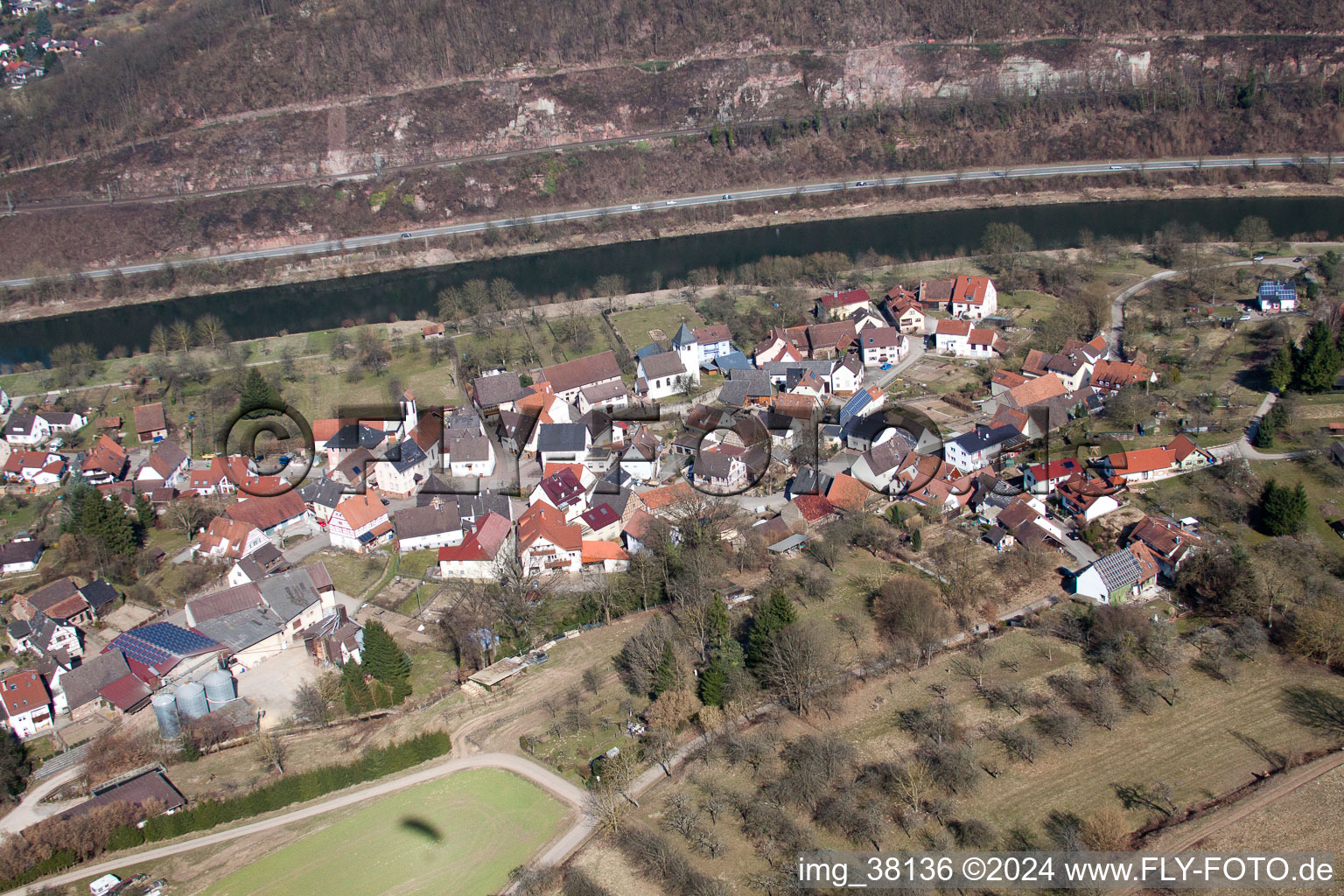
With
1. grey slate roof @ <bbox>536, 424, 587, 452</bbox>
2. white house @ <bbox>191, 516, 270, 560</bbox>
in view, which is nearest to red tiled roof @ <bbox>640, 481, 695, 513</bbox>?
grey slate roof @ <bbox>536, 424, 587, 452</bbox>

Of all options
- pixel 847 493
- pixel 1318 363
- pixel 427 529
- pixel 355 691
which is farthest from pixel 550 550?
pixel 1318 363

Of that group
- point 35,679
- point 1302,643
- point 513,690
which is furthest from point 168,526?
point 1302,643

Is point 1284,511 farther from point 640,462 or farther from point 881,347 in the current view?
point 640,462

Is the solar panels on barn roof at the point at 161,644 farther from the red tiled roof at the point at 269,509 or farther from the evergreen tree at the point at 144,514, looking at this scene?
the evergreen tree at the point at 144,514

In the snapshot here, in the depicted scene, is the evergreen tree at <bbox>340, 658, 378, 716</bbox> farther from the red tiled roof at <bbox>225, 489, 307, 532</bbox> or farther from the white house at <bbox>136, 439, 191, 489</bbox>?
the white house at <bbox>136, 439, 191, 489</bbox>

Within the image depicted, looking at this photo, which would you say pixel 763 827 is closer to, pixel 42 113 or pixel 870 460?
pixel 870 460
